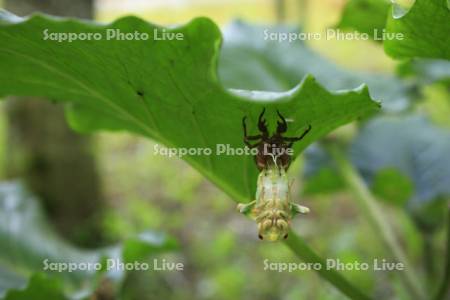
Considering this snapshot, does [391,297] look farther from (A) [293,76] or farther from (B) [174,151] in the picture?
(B) [174,151]

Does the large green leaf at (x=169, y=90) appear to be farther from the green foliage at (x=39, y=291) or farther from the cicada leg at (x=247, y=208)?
the green foliage at (x=39, y=291)

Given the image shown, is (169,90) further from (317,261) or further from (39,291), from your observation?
(39,291)

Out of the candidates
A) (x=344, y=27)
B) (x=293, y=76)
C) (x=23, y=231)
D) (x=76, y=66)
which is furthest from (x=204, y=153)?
(x=23, y=231)

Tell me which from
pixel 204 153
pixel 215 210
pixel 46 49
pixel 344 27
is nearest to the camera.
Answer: pixel 46 49

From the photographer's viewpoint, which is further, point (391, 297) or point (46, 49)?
point (391, 297)

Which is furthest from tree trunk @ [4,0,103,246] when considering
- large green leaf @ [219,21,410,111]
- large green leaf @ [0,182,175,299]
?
large green leaf @ [219,21,410,111]

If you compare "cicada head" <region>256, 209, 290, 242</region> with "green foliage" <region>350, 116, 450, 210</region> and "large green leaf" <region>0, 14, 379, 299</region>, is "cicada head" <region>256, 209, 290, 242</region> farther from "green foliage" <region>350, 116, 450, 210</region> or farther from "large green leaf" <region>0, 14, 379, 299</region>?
"green foliage" <region>350, 116, 450, 210</region>

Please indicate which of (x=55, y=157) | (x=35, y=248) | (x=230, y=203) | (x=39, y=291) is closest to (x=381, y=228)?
(x=39, y=291)
